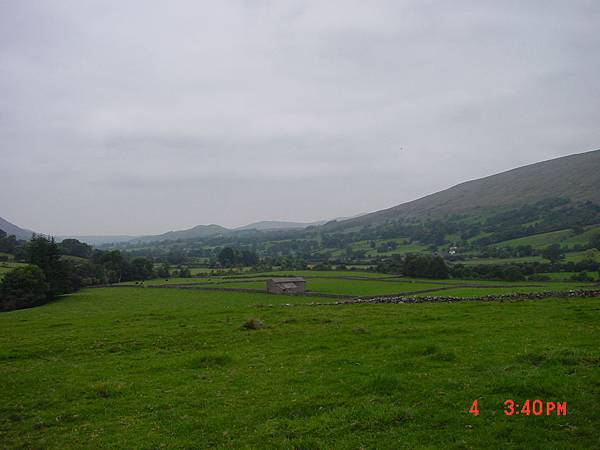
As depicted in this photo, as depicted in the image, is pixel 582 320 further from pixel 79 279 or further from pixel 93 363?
pixel 79 279

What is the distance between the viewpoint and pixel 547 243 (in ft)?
508

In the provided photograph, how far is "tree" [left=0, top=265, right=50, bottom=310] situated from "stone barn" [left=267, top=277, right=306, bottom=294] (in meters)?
36.8

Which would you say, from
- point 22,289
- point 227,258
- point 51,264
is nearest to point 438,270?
point 51,264

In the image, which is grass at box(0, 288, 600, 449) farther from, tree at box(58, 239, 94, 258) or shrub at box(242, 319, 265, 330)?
tree at box(58, 239, 94, 258)

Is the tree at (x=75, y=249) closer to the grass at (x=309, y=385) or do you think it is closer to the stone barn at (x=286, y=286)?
the stone barn at (x=286, y=286)

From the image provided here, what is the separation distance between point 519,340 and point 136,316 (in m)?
28.4

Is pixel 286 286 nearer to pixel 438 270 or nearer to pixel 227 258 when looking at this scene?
pixel 438 270

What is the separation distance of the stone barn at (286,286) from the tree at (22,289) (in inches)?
1448

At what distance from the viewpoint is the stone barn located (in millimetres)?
76688

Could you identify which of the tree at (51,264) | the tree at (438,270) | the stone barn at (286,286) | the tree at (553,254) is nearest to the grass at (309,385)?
the stone barn at (286,286)

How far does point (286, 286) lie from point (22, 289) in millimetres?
41212

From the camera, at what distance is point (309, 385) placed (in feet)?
47.5

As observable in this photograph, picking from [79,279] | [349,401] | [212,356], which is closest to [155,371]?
[212,356]

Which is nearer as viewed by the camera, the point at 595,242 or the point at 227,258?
the point at 595,242
